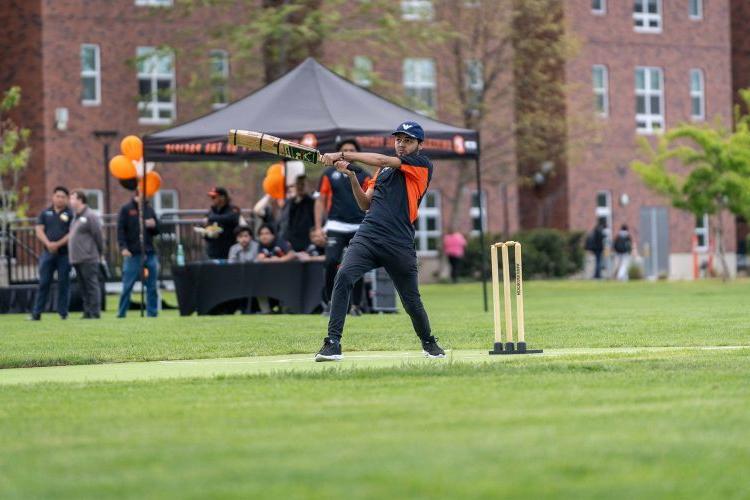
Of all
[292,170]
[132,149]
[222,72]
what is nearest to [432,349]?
[292,170]

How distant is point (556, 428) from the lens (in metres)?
7.88

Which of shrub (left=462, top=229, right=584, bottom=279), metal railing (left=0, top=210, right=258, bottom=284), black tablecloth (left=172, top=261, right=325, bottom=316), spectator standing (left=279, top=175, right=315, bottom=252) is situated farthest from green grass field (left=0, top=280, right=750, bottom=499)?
shrub (left=462, top=229, right=584, bottom=279)

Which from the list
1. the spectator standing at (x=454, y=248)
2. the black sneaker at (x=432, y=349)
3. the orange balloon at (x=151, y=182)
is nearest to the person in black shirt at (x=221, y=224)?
the orange balloon at (x=151, y=182)

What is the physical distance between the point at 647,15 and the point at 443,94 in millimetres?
10184

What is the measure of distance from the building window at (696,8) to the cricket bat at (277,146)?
1889 inches

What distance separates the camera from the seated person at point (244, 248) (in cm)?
2378

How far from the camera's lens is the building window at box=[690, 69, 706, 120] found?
196 feet

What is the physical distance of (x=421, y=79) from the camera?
53125 mm

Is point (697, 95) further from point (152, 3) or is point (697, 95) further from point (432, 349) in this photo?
point (432, 349)

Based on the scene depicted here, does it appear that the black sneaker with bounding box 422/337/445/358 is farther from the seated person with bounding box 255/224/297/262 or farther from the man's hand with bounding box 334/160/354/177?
the seated person with bounding box 255/224/297/262

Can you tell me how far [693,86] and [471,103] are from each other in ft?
41.5

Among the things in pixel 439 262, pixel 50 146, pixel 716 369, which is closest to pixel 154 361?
pixel 716 369

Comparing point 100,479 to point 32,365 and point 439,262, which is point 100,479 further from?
point 439,262

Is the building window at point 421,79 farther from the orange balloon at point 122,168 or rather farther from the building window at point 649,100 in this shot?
the orange balloon at point 122,168
